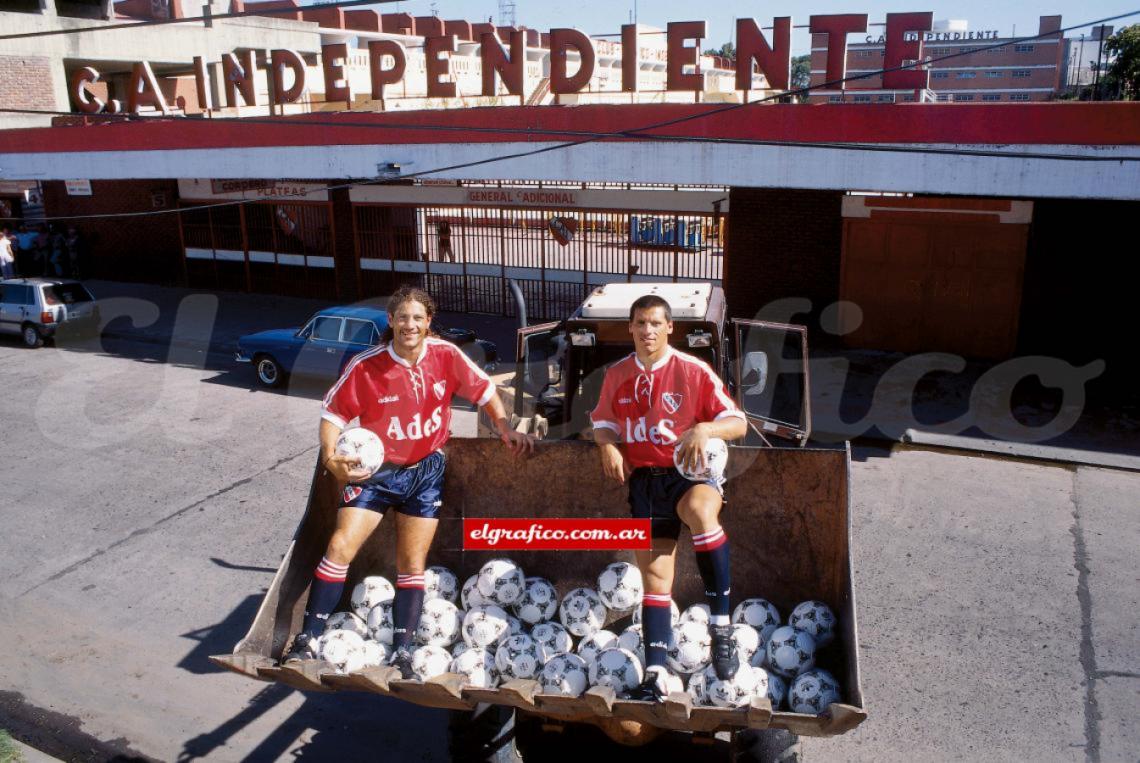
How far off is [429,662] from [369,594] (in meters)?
0.79

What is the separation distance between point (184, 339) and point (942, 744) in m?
16.4

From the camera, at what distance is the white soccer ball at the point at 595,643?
461cm

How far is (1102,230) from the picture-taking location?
44.9 ft

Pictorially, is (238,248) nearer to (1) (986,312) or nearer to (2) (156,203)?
(2) (156,203)

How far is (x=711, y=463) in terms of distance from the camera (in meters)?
4.57

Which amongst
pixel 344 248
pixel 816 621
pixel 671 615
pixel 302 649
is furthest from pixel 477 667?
pixel 344 248

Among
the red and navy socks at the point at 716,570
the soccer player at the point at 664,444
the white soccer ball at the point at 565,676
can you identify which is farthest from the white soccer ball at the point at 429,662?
the red and navy socks at the point at 716,570

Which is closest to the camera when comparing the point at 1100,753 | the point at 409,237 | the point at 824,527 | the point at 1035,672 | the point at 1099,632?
the point at 824,527

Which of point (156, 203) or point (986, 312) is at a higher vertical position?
point (156, 203)

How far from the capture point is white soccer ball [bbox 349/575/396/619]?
511cm

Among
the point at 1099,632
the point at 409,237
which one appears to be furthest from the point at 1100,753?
the point at 409,237

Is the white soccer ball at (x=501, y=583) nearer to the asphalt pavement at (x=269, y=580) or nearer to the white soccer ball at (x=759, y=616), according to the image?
the white soccer ball at (x=759, y=616)

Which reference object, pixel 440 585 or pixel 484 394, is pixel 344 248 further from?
pixel 440 585

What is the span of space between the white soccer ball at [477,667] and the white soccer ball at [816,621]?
1610mm
